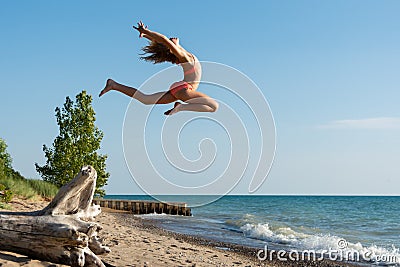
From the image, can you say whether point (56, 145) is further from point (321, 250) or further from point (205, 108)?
point (205, 108)

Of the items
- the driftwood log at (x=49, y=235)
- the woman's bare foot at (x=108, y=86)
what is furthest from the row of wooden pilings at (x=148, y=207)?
the woman's bare foot at (x=108, y=86)

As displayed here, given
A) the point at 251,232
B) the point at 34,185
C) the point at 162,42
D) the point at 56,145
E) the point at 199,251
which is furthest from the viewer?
the point at 56,145

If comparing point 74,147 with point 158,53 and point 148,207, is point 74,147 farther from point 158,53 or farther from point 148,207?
point 158,53

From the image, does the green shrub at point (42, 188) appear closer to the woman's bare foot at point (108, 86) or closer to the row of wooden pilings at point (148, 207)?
the row of wooden pilings at point (148, 207)

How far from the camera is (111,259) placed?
8.90m

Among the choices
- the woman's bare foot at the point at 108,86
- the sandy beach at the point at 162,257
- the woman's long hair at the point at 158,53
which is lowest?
the sandy beach at the point at 162,257

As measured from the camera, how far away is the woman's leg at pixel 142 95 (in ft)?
23.4

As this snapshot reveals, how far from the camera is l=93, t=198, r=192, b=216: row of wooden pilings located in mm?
39281

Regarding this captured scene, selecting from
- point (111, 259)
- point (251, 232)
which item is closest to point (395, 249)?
point (251, 232)

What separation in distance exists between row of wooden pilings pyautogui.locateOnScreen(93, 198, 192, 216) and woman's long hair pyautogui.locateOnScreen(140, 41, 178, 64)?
31.9 meters

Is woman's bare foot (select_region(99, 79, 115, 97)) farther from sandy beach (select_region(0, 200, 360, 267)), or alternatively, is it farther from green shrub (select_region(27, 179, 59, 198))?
green shrub (select_region(27, 179, 59, 198))

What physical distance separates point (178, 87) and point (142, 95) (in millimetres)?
602

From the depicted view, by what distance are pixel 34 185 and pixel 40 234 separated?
1884cm

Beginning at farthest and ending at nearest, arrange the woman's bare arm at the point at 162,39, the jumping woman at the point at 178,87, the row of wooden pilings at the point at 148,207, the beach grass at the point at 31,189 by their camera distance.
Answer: the row of wooden pilings at the point at 148,207 < the beach grass at the point at 31,189 < the jumping woman at the point at 178,87 < the woman's bare arm at the point at 162,39
